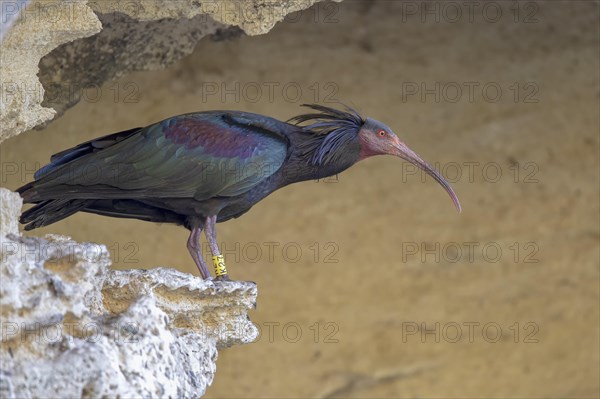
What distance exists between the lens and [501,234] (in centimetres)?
751

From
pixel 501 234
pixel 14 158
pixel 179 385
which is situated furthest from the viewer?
pixel 501 234

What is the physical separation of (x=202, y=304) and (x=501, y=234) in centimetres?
320

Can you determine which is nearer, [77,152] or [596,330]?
A: [77,152]

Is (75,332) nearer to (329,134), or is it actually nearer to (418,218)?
(329,134)

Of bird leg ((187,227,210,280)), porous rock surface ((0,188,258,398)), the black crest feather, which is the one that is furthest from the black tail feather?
the black crest feather

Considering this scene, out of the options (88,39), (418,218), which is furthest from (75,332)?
(418,218)

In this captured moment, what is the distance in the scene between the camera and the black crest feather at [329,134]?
5.29 m

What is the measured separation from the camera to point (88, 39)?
609 centimetres

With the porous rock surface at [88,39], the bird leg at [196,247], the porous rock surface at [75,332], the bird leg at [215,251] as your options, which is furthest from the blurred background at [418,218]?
the porous rock surface at [75,332]

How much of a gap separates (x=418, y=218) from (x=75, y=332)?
12.1 feet

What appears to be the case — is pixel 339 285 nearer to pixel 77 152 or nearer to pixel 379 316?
pixel 379 316

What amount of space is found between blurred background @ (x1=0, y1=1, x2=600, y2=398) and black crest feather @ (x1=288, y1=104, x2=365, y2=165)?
6.34ft

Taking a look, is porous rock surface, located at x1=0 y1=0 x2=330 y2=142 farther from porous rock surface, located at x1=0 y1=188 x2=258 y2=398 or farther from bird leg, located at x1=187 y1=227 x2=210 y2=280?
bird leg, located at x1=187 y1=227 x2=210 y2=280

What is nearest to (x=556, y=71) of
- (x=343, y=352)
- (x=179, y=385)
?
(x=343, y=352)
